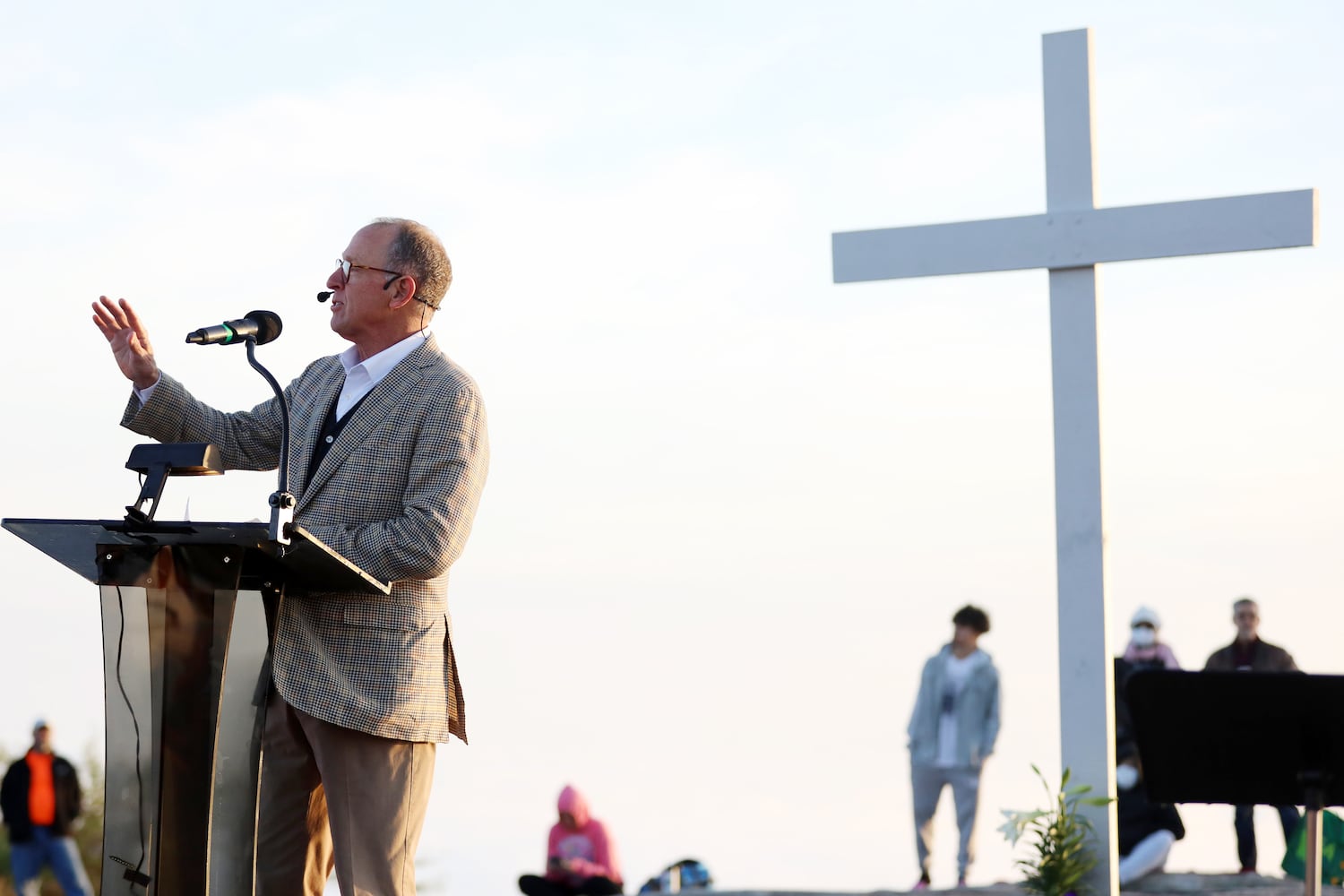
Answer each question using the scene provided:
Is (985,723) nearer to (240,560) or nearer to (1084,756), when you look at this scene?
(1084,756)

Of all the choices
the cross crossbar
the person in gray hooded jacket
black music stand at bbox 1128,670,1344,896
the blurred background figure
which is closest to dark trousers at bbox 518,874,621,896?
the person in gray hooded jacket

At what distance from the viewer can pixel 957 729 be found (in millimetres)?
7430

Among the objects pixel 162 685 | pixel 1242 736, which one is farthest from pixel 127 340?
pixel 1242 736

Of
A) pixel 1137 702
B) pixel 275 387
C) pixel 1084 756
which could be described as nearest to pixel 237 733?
pixel 275 387

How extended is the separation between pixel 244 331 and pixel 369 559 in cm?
47

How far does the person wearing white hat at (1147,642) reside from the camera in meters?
7.77

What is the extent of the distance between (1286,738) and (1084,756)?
5.89 feet

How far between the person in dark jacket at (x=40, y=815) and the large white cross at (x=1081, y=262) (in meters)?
5.31

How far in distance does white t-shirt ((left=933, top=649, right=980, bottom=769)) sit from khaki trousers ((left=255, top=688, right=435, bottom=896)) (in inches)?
191

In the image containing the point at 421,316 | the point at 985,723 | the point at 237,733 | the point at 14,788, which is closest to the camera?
the point at 237,733

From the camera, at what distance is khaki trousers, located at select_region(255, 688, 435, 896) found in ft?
9.33

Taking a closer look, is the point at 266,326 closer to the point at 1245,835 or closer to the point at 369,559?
the point at 369,559

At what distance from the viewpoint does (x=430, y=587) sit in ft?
9.80

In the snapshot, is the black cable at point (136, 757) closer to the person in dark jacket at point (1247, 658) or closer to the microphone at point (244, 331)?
the microphone at point (244, 331)
